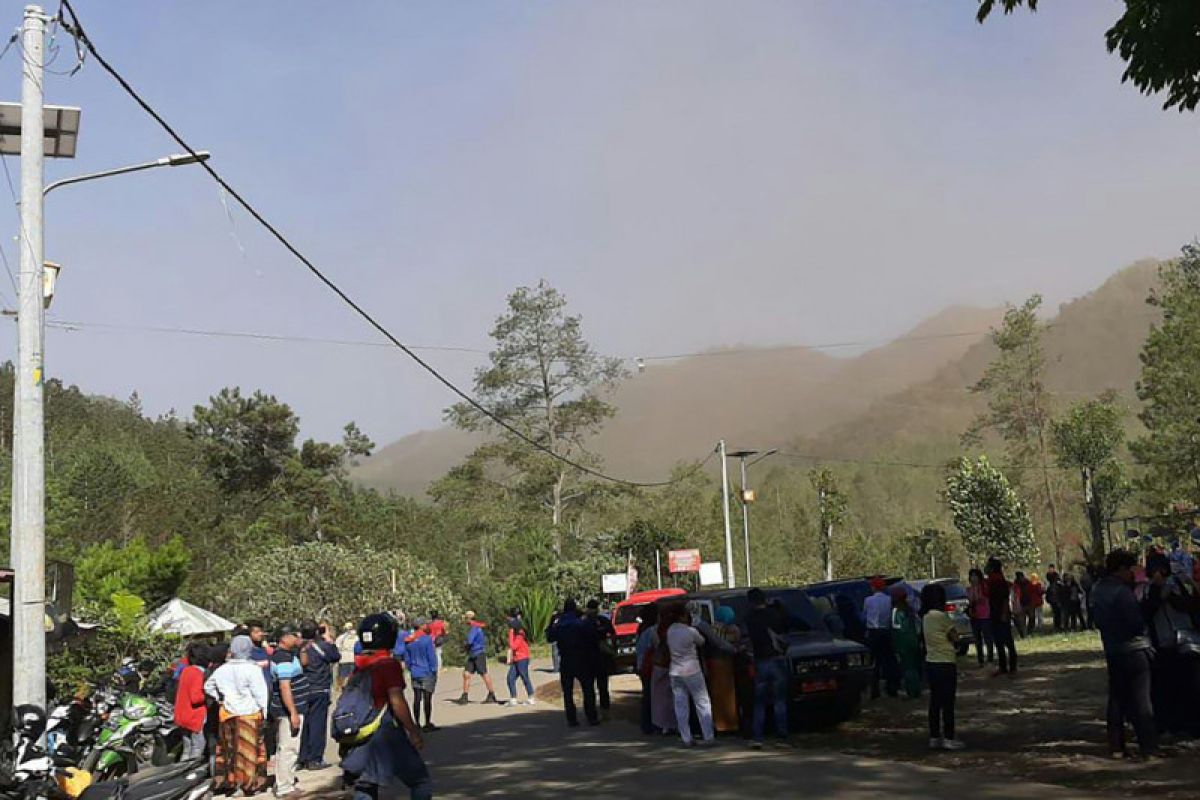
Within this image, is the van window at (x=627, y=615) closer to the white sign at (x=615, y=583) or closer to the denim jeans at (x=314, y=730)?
the denim jeans at (x=314, y=730)

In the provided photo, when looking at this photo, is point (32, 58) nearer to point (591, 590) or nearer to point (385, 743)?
point (385, 743)

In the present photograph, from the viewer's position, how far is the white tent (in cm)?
2662

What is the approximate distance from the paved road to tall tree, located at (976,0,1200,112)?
19.3ft

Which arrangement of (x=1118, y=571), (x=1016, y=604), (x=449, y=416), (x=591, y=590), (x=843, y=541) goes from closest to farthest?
(x=1118, y=571), (x=1016, y=604), (x=591, y=590), (x=449, y=416), (x=843, y=541)

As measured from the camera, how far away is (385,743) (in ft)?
25.0

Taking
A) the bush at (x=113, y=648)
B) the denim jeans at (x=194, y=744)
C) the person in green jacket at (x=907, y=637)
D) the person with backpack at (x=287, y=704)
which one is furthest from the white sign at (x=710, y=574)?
the denim jeans at (x=194, y=744)

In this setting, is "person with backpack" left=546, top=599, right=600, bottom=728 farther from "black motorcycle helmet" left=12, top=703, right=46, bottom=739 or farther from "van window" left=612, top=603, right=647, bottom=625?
"van window" left=612, top=603, right=647, bottom=625

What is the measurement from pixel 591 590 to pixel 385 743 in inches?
1620

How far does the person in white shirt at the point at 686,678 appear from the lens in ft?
44.8

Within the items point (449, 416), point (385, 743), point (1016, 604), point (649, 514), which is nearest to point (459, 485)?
point (449, 416)

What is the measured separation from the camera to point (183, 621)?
27.1m

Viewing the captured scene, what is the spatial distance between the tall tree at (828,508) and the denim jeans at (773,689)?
64038 mm

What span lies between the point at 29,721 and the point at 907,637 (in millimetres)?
11073

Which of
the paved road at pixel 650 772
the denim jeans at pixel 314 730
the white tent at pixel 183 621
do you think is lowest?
the paved road at pixel 650 772
